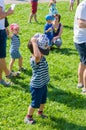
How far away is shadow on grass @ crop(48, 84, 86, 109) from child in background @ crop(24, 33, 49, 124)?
0.79 meters

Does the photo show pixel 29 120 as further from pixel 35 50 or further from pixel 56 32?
pixel 56 32

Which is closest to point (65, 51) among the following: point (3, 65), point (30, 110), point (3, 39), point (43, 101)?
point (3, 65)

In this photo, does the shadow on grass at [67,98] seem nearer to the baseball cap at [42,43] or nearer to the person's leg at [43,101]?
the person's leg at [43,101]

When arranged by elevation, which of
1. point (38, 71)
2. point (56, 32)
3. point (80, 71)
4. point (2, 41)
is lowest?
point (80, 71)

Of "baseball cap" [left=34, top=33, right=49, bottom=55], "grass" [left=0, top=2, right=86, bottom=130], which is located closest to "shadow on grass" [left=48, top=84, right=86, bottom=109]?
"grass" [left=0, top=2, right=86, bottom=130]

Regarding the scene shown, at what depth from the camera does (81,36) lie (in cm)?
618

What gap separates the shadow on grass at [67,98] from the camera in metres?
6.10

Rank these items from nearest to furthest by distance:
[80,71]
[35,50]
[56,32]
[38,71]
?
[35,50], [38,71], [80,71], [56,32]

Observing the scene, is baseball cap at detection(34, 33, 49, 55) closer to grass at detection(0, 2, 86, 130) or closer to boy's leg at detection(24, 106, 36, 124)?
boy's leg at detection(24, 106, 36, 124)

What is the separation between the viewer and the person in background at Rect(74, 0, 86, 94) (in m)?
5.90

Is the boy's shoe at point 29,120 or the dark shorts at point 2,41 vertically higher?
the dark shorts at point 2,41

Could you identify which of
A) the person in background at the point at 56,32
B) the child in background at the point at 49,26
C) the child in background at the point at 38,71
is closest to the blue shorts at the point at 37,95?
the child in background at the point at 38,71

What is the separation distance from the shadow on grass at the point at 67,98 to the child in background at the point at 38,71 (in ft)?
2.58

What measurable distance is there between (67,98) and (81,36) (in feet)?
3.70
